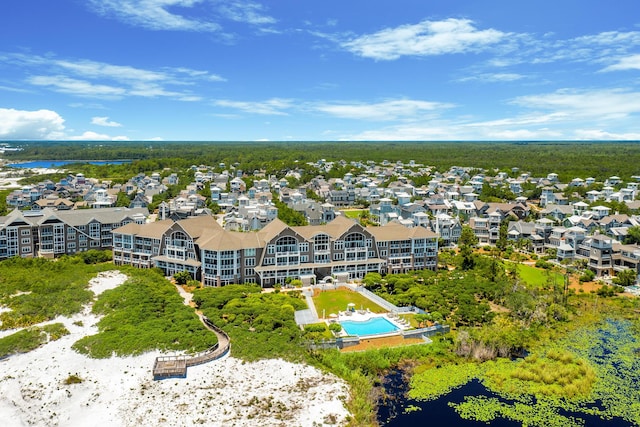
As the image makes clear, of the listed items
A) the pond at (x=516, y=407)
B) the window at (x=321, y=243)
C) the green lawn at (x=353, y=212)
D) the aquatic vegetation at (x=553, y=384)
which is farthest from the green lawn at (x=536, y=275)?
the green lawn at (x=353, y=212)

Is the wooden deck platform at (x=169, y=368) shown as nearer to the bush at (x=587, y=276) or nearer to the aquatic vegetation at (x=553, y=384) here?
the aquatic vegetation at (x=553, y=384)

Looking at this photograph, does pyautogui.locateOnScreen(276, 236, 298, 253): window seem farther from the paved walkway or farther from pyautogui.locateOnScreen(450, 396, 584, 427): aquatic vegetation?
pyautogui.locateOnScreen(450, 396, 584, 427): aquatic vegetation

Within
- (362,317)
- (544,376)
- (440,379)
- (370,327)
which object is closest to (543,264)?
(362,317)

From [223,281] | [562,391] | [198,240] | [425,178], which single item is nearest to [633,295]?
[562,391]

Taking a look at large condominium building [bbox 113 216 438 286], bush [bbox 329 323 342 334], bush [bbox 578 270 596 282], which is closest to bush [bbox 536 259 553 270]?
bush [bbox 578 270 596 282]

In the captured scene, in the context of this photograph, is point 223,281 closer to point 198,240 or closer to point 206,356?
point 198,240
